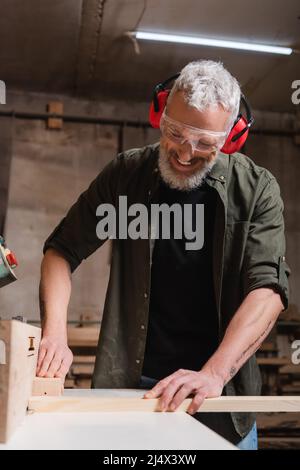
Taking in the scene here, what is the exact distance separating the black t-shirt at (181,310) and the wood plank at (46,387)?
0.56 meters

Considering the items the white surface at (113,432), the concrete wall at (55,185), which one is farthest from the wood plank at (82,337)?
the white surface at (113,432)

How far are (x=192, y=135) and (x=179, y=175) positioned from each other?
0.22 meters

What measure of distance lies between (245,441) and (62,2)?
4.27 metres

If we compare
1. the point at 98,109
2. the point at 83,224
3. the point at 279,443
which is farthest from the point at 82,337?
the point at 83,224

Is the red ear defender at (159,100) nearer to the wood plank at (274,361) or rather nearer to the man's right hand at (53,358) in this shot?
the man's right hand at (53,358)

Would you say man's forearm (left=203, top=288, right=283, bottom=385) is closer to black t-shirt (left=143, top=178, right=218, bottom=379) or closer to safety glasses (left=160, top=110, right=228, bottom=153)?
black t-shirt (left=143, top=178, right=218, bottom=379)

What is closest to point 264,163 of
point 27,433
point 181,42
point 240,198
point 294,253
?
point 294,253

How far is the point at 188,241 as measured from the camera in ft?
7.41

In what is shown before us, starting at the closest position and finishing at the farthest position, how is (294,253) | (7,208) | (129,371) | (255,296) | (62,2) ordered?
(255,296) < (129,371) < (62,2) < (7,208) < (294,253)

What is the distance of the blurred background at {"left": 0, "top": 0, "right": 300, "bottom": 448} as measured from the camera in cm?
523

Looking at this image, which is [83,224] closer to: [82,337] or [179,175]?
[179,175]

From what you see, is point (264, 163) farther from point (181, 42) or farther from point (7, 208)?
point (7, 208)

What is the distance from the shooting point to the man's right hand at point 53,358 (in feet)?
6.19

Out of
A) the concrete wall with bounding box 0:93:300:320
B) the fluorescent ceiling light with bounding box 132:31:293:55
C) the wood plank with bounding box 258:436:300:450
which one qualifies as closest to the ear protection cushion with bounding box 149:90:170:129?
the fluorescent ceiling light with bounding box 132:31:293:55
